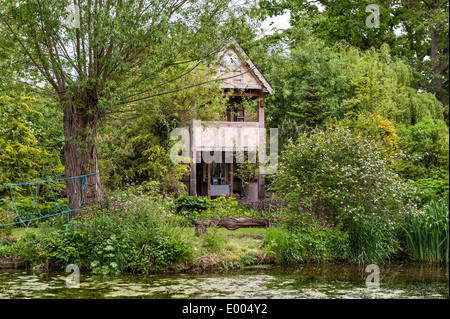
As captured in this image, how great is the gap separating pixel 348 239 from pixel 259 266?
7.69 ft

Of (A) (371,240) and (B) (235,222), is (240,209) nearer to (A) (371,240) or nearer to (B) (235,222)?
(B) (235,222)

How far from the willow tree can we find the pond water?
3085mm

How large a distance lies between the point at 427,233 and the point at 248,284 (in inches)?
166

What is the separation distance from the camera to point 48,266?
406 inches

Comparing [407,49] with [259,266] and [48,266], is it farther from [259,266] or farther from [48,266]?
[48,266]

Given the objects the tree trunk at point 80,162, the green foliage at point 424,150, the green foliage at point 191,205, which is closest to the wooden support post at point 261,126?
the green foliage at point 424,150

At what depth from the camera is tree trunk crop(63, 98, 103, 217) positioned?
38.5ft

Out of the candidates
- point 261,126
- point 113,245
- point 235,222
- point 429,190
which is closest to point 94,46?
point 113,245

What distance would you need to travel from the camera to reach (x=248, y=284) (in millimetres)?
8914

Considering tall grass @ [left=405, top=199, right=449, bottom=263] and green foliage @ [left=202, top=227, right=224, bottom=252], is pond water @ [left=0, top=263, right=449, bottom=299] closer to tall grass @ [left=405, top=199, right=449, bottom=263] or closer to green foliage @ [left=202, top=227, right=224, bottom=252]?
tall grass @ [left=405, top=199, right=449, bottom=263]

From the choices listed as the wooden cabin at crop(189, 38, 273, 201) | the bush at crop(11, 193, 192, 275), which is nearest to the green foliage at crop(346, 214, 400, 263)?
the bush at crop(11, 193, 192, 275)

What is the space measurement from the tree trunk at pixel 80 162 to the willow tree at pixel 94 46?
0.02 meters

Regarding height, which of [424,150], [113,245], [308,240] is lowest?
[308,240]
